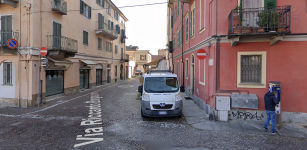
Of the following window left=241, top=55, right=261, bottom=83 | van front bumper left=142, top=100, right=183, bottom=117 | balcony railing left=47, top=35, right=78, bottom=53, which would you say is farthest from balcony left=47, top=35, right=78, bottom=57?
window left=241, top=55, right=261, bottom=83

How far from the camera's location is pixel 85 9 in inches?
686

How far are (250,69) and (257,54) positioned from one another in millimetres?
701

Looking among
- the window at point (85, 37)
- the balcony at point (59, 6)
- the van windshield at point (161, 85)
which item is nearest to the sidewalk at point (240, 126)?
the van windshield at point (161, 85)

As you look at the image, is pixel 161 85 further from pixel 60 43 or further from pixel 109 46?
pixel 109 46

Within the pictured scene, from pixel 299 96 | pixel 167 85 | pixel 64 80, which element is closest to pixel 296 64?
pixel 299 96

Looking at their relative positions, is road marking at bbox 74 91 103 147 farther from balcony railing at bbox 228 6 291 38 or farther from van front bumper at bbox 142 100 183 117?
balcony railing at bbox 228 6 291 38

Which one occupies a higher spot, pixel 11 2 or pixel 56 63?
pixel 11 2

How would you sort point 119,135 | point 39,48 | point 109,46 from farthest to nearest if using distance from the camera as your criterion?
point 109,46
point 39,48
point 119,135

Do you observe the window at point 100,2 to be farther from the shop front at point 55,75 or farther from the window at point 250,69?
the window at point 250,69

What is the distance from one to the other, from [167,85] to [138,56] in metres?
48.9

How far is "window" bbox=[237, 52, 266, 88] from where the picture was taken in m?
7.57

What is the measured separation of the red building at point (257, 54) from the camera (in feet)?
23.3

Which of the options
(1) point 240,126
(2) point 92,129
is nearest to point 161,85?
(2) point 92,129

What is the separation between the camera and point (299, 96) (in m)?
7.31
